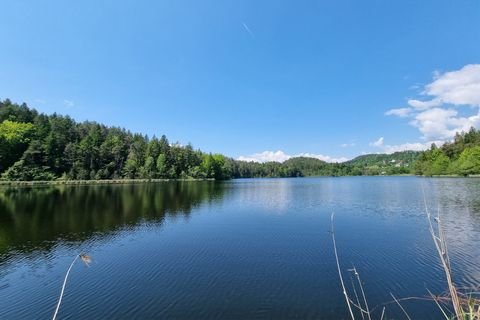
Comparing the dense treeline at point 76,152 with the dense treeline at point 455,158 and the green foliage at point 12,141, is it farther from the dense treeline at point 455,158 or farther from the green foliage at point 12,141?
the dense treeline at point 455,158

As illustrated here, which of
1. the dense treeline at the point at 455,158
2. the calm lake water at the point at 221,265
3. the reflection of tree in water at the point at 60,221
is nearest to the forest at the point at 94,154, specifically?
the dense treeline at the point at 455,158

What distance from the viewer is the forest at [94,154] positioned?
92.6 m

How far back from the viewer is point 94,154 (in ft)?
351

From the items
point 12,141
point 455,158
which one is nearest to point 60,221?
point 12,141

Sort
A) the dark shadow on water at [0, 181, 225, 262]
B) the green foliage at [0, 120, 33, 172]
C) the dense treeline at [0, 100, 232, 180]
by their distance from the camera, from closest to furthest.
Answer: the dark shadow on water at [0, 181, 225, 262] → the green foliage at [0, 120, 33, 172] → the dense treeline at [0, 100, 232, 180]

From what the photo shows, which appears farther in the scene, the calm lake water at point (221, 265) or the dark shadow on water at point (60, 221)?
the dark shadow on water at point (60, 221)

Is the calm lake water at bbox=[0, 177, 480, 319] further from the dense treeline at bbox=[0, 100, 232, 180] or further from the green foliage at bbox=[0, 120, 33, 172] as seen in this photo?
the green foliage at bbox=[0, 120, 33, 172]

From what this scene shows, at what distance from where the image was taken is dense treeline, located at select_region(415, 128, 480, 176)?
335 feet

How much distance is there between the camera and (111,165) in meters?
111

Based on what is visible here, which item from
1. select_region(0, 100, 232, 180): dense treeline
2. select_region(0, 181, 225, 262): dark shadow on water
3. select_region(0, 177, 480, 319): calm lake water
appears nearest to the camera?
select_region(0, 177, 480, 319): calm lake water

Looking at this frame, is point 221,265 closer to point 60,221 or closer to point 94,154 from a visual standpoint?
point 60,221

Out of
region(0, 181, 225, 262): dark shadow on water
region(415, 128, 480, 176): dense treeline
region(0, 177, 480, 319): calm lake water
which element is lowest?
region(0, 177, 480, 319): calm lake water

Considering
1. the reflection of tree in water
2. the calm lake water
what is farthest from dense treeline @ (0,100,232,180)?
the calm lake water

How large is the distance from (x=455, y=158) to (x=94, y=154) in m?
150
